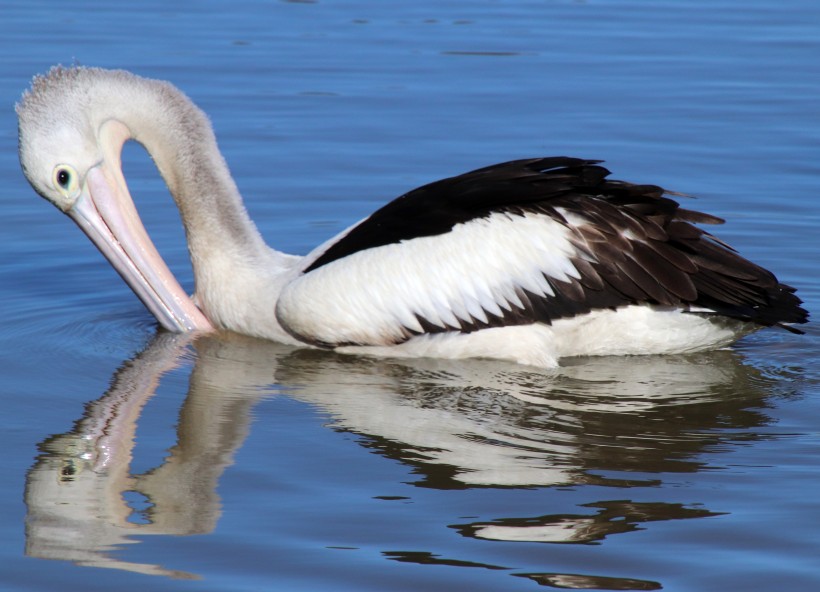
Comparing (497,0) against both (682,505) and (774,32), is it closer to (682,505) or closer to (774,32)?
(774,32)

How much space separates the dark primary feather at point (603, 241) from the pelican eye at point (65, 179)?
1165 mm

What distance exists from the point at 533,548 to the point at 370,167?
15.6ft

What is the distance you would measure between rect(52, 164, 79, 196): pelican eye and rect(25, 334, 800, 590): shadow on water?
77 cm

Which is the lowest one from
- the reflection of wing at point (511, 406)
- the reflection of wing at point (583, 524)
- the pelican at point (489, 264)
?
the reflection of wing at point (583, 524)

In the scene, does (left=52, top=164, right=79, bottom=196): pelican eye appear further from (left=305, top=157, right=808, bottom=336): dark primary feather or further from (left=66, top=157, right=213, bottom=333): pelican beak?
(left=305, top=157, right=808, bottom=336): dark primary feather

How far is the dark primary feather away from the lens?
231 inches

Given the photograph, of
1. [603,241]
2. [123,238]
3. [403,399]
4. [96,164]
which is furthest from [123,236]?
[603,241]

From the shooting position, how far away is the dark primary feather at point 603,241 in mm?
5855

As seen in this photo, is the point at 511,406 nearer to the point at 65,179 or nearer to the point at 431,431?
the point at 431,431

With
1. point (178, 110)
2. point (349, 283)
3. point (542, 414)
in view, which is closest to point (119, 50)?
point (178, 110)

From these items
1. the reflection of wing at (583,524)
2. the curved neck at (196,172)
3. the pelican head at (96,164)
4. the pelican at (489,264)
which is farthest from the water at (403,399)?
the curved neck at (196,172)

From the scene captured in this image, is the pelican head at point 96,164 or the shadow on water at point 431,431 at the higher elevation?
the pelican head at point 96,164

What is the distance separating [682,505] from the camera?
4664mm

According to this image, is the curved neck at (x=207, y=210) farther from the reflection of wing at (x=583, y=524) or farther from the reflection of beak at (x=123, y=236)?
the reflection of wing at (x=583, y=524)
